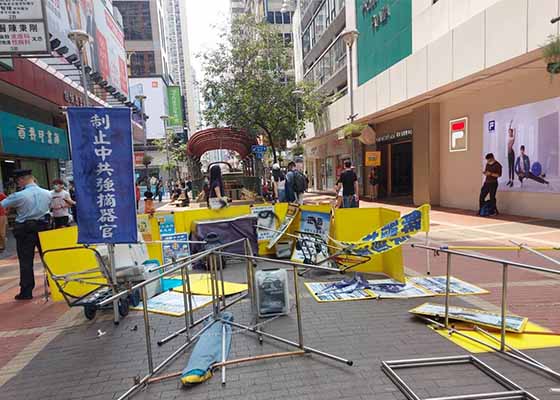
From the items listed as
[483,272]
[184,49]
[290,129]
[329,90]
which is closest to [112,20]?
[290,129]

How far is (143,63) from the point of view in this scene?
5169 centimetres

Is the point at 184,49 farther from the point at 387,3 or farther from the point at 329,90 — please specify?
the point at 387,3

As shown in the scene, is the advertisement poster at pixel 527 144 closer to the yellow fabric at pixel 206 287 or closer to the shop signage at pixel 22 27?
the yellow fabric at pixel 206 287

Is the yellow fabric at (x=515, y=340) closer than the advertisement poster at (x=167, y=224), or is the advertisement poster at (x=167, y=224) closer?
the yellow fabric at (x=515, y=340)

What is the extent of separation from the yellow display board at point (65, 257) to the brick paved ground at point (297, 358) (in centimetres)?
57

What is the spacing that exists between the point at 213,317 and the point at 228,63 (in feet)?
57.8

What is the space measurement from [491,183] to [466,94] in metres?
3.72

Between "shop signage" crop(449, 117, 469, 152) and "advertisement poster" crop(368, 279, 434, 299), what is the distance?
961 cm

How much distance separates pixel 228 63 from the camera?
1912cm

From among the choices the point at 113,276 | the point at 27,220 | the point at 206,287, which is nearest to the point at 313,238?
the point at 206,287

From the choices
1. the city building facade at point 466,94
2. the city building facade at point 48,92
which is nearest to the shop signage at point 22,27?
the city building facade at point 48,92

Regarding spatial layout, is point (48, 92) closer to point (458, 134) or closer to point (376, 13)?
point (376, 13)

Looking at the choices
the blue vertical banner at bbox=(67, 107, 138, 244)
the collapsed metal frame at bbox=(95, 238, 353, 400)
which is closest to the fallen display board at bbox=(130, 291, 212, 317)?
the collapsed metal frame at bbox=(95, 238, 353, 400)

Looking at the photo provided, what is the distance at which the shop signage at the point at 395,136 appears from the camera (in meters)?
16.7
